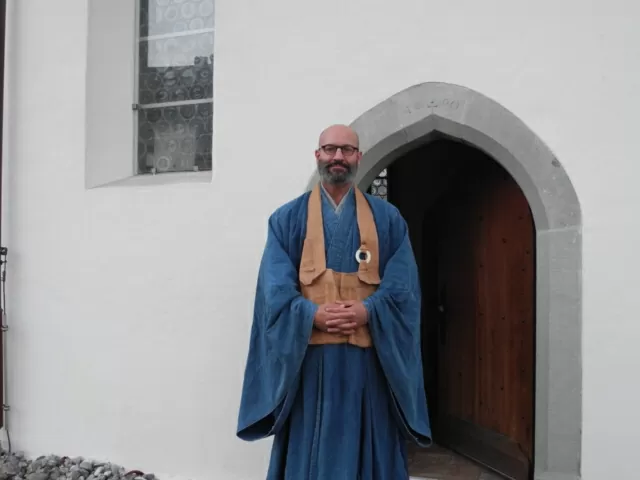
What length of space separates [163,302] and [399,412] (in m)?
1.58

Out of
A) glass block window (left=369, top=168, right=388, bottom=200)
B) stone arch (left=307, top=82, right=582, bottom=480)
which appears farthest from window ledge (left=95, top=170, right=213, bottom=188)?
glass block window (left=369, top=168, right=388, bottom=200)

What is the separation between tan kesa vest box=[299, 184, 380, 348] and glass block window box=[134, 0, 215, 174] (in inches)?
63.0

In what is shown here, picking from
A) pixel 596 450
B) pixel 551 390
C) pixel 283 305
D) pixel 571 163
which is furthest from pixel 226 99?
pixel 596 450

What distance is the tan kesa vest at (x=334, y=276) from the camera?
2723mm

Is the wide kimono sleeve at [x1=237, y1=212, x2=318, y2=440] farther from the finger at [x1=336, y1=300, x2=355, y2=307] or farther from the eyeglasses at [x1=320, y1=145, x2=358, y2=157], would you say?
the eyeglasses at [x1=320, y1=145, x2=358, y2=157]

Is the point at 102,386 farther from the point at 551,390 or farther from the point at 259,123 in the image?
the point at 551,390

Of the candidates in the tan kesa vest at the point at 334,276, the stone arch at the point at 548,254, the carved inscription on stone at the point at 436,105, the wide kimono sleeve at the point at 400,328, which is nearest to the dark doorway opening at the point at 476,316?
the stone arch at the point at 548,254

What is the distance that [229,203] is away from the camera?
12.2 feet

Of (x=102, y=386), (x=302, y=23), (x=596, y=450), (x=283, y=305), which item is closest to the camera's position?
(x=283, y=305)

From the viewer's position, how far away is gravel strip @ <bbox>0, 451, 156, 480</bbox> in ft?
12.6

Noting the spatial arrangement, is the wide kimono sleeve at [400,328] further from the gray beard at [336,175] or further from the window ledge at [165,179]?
the window ledge at [165,179]

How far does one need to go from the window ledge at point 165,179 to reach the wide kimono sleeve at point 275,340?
1119 millimetres

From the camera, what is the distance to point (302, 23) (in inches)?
143

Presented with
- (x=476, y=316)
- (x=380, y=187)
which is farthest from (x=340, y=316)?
(x=380, y=187)
